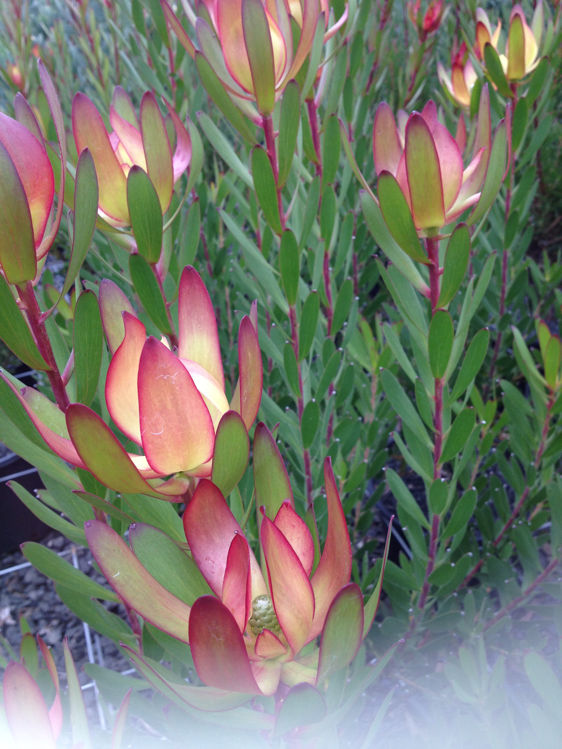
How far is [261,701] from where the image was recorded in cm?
40

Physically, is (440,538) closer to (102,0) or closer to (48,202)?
(48,202)

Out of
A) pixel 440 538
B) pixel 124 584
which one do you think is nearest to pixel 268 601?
pixel 124 584

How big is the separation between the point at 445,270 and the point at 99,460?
1.10ft

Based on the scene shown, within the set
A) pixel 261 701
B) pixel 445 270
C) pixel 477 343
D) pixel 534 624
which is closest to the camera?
pixel 261 701

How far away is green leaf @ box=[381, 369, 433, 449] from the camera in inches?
25.9

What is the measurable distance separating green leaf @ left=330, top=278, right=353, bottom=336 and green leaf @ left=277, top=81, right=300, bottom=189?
22 centimetres

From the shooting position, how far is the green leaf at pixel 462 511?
71 cm

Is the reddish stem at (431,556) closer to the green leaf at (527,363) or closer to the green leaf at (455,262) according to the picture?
the green leaf at (527,363)

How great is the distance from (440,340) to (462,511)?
0.26 metres

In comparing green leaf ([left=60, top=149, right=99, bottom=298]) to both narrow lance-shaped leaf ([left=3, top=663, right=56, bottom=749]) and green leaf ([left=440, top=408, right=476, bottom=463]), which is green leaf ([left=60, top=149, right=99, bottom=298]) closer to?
narrow lance-shaped leaf ([left=3, top=663, right=56, bottom=749])

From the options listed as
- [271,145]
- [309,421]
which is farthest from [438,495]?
[271,145]

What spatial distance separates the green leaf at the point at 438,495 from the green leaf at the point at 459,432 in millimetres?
30

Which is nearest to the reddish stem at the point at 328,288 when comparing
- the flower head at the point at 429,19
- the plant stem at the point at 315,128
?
the plant stem at the point at 315,128

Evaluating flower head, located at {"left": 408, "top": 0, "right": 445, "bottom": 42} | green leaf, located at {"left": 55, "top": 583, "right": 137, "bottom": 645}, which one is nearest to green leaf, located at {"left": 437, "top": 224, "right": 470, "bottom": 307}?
green leaf, located at {"left": 55, "top": 583, "right": 137, "bottom": 645}
